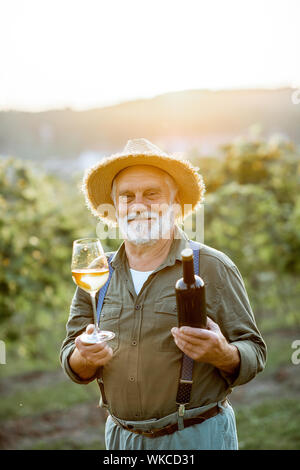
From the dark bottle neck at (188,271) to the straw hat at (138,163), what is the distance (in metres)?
0.83

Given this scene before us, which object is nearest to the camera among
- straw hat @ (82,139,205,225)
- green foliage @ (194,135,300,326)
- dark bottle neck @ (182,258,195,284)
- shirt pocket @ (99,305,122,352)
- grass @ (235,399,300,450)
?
dark bottle neck @ (182,258,195,284)

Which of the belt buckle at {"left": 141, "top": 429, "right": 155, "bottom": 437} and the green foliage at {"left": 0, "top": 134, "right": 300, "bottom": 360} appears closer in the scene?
the belt buckle at {"left": 141, "top": 429, "right": 155, "bottom": 437}

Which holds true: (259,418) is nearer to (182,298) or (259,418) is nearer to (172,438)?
(172,438)

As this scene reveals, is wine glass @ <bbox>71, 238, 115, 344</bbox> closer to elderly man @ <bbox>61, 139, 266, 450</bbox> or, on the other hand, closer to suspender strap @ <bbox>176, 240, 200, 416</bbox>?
elderly man @ <bbox>61, 139, 266, 450</bbox>

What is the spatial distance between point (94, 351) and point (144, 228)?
0.67 metres

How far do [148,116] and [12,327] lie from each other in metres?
4.25

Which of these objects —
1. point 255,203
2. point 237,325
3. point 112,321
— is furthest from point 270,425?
point 112,321

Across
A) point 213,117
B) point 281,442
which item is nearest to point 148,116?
point 213,117

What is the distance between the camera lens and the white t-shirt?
7.72 feet

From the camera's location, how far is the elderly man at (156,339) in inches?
83.7

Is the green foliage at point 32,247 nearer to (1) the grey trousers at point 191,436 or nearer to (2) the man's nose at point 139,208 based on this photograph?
(2) the man's nose at point 139,208

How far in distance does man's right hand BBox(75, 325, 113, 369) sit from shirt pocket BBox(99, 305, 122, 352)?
0.55 ft

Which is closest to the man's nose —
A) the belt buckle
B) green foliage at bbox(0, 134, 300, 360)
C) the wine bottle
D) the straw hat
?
the straw hat

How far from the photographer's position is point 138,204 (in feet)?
7.74
